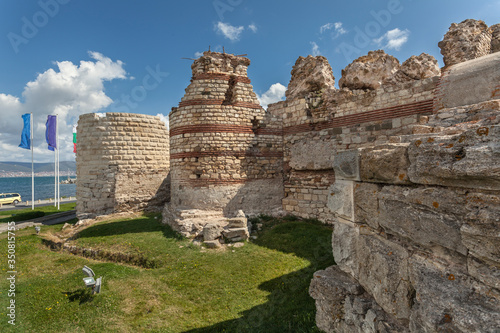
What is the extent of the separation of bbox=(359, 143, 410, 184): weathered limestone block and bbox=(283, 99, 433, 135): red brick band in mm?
6593

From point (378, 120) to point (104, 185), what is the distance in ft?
41.1

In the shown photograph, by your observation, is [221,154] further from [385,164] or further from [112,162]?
[385,164]

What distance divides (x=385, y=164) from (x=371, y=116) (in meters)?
7.16

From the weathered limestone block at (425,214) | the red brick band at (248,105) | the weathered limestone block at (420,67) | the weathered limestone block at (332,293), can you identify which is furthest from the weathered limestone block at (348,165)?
the weathered limestone block at (420,67)

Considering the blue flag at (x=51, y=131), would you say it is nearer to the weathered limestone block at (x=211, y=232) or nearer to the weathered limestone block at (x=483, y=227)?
the weathered limestone block at (x=211, y=232)

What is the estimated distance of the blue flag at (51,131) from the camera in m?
19.8

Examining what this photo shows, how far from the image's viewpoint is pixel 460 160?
5.34ft

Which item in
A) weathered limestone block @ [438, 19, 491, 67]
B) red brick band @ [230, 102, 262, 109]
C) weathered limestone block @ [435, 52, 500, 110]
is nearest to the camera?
weathered limestone block @ [435, 52, 500, 110]

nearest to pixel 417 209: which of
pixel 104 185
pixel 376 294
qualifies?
pixel 376 294

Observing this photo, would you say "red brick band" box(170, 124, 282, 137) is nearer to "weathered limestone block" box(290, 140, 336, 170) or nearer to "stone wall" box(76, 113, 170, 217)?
"weathered limestone block" box(290, 140, 336, 170)

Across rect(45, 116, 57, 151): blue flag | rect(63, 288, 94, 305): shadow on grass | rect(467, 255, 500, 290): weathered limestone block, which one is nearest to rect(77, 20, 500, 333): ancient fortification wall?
rect(467, 255, 500, 290): weathered limestone block

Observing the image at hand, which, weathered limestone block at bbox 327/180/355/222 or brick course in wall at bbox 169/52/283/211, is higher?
brick course in wall at bbox 169/52/283/211

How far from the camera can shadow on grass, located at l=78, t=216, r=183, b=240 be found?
9.66 meters

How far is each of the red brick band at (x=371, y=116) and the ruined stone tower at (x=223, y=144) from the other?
1.62 m
